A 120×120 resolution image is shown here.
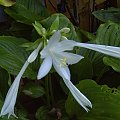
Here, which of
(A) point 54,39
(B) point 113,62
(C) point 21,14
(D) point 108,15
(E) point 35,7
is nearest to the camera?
(A) point 54,39

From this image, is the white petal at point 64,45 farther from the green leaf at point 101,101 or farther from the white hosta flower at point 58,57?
the green leaf at point 101,101

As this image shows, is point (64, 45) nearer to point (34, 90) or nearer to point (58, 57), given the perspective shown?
point (58, 57)

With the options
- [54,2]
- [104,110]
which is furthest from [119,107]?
[54,2]

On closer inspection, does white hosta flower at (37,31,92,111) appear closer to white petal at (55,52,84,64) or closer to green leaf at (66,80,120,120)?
white petal at (55,52,84,64)

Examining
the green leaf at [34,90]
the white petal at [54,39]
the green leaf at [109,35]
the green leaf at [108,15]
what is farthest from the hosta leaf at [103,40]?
the white petal at [54,39]

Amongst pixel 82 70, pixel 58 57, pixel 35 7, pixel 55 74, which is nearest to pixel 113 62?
pixel 82 70

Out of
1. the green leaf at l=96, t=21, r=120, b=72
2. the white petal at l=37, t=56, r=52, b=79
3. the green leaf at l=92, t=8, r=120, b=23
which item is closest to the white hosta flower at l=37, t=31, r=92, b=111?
the white petal at l=37, t=56, r=52, b=79
